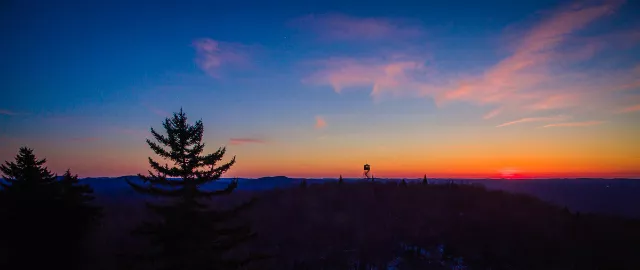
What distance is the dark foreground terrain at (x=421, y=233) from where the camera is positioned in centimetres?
1911

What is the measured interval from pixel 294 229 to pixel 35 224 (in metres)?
15.1

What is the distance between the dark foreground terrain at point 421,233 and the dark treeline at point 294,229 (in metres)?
0.08

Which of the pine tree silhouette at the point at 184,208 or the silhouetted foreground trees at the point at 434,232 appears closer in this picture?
the pine tree silhouette at the point at 184,208

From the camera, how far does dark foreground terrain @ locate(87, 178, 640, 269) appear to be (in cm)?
1911

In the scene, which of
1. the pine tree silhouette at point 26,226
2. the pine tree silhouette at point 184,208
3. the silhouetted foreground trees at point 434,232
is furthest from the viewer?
the silhouetted foreground trees at point 434,232

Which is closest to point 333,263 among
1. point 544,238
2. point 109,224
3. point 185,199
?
point 185,199

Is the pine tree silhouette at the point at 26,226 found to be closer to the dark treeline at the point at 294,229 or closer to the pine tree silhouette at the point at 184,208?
the dark treeline at the point at 294,229

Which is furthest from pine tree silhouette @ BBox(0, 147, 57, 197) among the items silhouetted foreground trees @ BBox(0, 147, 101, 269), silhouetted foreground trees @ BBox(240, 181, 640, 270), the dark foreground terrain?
silhouetted foreground trees @ BBox(240, 181, 640, 270)

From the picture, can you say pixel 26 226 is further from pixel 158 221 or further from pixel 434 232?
pixel 434 232

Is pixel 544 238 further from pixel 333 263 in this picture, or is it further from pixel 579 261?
pixel 333 263

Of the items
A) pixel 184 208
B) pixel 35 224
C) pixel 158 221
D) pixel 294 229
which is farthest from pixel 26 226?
pixel 294 229

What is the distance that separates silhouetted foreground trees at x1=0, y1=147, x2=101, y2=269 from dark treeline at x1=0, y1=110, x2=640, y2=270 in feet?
0.17

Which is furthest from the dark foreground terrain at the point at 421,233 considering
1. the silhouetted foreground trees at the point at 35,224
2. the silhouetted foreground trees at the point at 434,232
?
the silhouetted foreground trees at the point at 35,224

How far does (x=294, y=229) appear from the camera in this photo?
2502 cm
